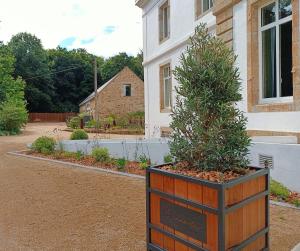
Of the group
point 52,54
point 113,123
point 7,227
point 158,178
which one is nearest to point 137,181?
→ point 7,227

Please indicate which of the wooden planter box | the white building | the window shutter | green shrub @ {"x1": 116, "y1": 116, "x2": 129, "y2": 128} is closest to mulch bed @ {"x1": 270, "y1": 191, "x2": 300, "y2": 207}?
the white building

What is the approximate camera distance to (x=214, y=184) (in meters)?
2.63

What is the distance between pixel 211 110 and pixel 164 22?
40.1 feet

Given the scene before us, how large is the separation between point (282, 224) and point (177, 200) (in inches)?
82.9

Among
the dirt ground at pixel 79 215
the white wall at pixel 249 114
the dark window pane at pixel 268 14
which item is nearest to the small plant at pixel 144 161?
Result: the dirt ground at pixel 79 215

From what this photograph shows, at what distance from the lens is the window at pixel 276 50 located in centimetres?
691

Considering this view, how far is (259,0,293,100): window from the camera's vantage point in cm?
691

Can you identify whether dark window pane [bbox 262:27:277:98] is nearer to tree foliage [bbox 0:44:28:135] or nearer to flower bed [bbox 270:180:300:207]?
flower bed [bbox 270:180:300:207]

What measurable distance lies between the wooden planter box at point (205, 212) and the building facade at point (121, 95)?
31104 millimetres

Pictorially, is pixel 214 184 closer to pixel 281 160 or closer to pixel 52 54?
pixel 281 160

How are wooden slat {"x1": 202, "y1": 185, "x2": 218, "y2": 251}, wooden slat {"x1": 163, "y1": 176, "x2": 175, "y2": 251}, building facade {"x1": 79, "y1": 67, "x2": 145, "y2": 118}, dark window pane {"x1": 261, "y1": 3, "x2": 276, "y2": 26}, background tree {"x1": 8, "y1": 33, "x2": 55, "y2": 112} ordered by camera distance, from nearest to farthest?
wooden slat {"x1": 202, "y1": 185, "x2": 218, "y2": 251} < wooden slat {"x1": 163, "y1": 176, "x2": 175, "y2": 251} < dark window pane {"x1": 261, "y1": 3, "x2": 276, "y2": 26} < building facade {"x1": 79, "y1": 67, "x2": 145, "y2": 118} < background tree {"x1": 8, "y1": 33, "x2": 55, "y2": 112}

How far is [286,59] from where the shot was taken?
23.0ft

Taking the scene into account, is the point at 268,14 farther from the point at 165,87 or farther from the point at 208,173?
the point at 165,87

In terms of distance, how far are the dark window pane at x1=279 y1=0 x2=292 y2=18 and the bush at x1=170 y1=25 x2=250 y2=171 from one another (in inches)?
169
